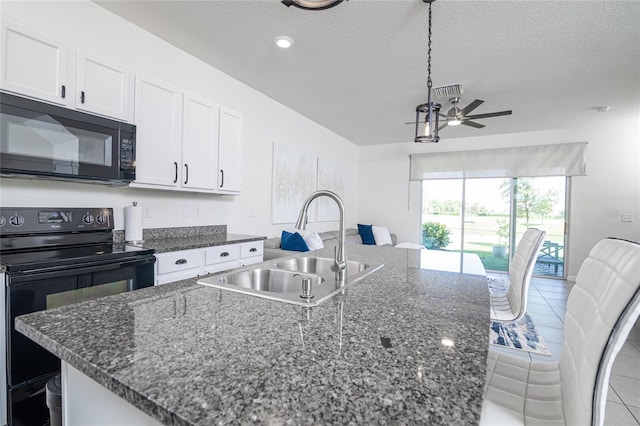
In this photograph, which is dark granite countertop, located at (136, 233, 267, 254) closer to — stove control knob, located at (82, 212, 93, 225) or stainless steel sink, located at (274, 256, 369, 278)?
stove control knob, located at (82, 212, 93, 225)

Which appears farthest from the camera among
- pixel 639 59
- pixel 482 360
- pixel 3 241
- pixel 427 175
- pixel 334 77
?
pixel 427 175

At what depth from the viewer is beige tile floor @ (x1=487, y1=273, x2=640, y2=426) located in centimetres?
182

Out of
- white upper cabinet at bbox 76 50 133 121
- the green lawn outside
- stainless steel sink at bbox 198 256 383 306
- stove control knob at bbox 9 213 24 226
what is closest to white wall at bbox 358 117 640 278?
the green lawn outside

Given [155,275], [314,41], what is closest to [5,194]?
[155,275]

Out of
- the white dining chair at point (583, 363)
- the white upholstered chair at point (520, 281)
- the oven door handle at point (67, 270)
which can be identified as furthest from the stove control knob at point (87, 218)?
the white upholstered chair at point (520, 281)

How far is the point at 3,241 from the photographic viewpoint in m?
1.62

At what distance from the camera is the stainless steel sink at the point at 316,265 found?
161cm

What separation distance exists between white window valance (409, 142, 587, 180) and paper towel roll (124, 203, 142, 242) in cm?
541

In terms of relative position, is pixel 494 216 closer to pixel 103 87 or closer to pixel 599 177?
pixel 599 177

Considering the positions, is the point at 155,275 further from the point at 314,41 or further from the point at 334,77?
the point at 334,77

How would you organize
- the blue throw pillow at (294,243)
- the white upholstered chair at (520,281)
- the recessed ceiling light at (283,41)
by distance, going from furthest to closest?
1. the blue throw pillow at (294,243)
2. the recessed ceiling light at (283,41)
3. the white upholstered chair at (520,281)

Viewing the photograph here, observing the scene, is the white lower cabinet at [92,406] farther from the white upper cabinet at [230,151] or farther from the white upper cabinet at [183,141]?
the white upper cabinet at [230,151]

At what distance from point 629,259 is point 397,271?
812mm

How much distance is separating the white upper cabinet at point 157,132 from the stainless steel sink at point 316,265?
1.45m
